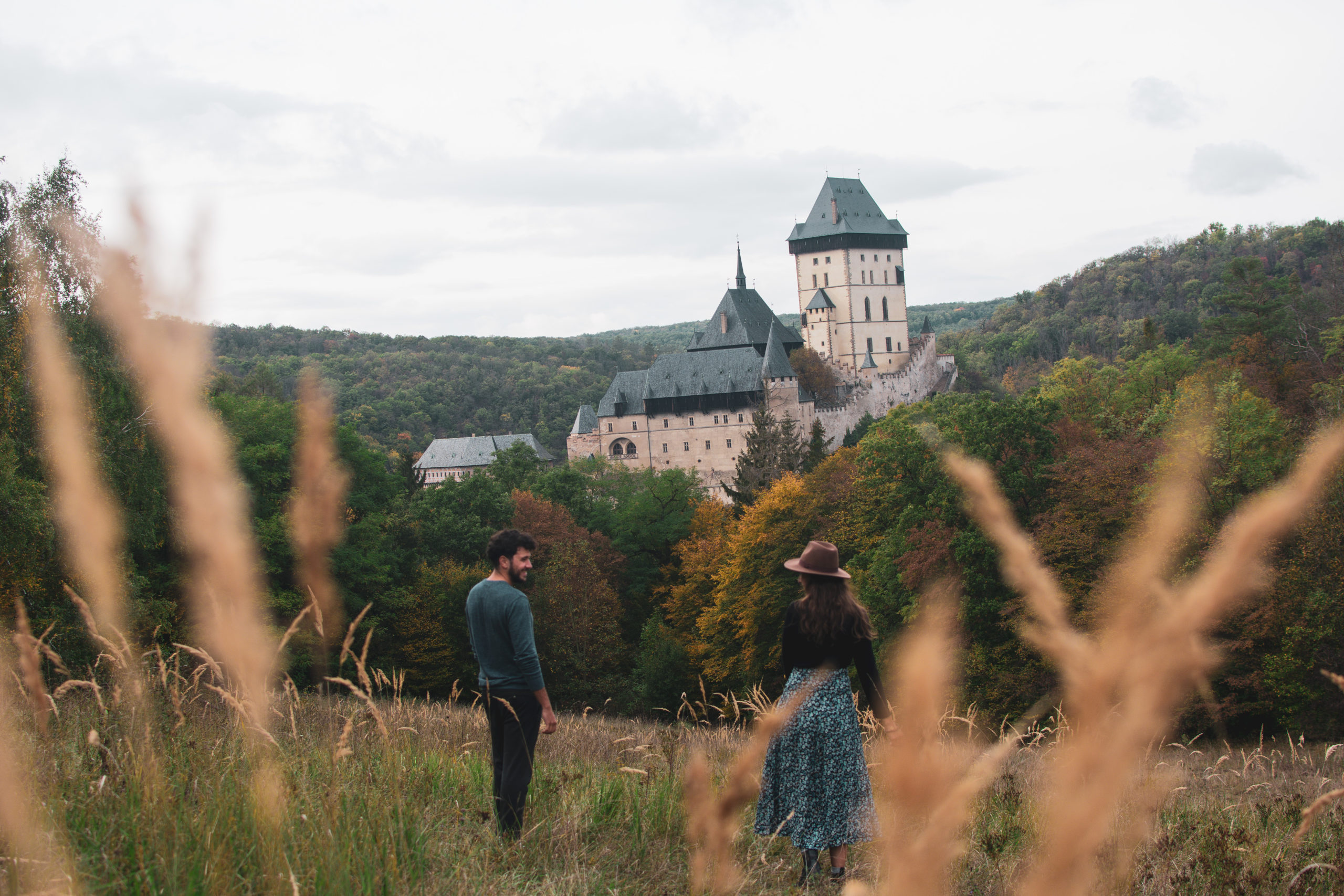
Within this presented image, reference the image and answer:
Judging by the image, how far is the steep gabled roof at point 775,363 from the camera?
61.6 metres

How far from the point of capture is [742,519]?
31.8 metres

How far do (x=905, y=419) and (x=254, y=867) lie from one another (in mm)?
26515

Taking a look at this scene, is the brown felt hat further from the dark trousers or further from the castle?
the castle

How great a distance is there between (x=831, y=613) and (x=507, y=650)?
4.71ft

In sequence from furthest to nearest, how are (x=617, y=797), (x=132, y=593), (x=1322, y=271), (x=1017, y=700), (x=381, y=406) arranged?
(x=381, y=406), (x=1322, y=271), (x=1017, y=700), (x=132, y=593), (x=617, y=797)

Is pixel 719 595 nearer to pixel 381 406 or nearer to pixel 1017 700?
pixel 1017 700

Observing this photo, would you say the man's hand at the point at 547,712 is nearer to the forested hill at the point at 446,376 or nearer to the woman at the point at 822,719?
the woman at the point at 822,719

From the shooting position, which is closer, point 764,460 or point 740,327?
point 764,460

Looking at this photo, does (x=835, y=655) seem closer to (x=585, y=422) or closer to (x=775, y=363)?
(x=775, y=363)

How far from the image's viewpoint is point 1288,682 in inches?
628

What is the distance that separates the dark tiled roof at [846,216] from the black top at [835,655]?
235 ft

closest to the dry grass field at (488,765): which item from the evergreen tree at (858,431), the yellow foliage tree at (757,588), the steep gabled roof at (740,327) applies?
the yellow foliage tree at (757,588)

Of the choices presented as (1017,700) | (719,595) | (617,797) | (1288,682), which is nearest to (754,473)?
(719,595)

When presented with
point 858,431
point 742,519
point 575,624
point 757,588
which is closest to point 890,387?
point 858,431
